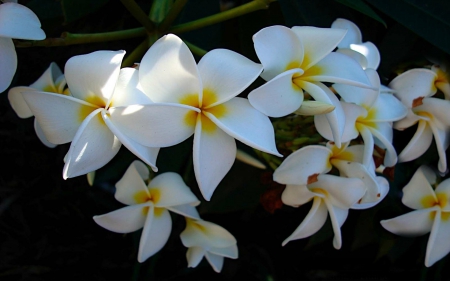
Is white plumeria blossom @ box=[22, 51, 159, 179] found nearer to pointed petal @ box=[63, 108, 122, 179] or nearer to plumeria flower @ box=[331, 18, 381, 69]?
pointed petal @ box=[63, 108, 122, 179]

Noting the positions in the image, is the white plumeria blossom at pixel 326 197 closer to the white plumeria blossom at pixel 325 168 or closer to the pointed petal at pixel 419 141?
the white plumeria blossom at pixel 325 168

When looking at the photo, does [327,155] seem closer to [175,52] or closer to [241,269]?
[175,52]

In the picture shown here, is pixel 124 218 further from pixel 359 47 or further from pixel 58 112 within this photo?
pixel 359 47

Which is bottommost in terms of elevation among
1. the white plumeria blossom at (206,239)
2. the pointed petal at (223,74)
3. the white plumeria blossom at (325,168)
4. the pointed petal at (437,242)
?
the white plumeria blossom at (206,239)

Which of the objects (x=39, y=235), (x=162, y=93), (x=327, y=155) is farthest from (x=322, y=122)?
(x=39, y=235)

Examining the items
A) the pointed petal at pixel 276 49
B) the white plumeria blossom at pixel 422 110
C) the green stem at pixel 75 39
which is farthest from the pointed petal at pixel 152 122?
the white plumeria blossom at pixel 422 110

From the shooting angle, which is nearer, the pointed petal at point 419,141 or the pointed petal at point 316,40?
the pointed petal at point 316,40

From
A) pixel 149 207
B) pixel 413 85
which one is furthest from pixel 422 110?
pixel 149 207
